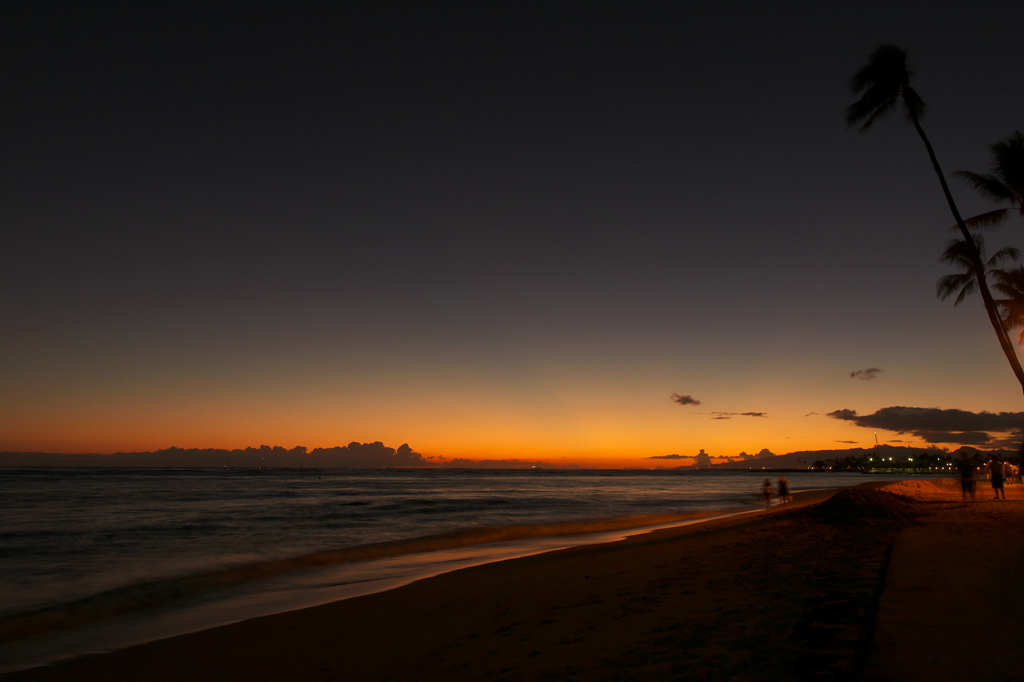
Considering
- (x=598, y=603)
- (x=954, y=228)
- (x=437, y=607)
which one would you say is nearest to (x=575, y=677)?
(x=598, y=603)

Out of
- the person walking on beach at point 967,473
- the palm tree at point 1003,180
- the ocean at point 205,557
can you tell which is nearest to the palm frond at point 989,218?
the palm tree at point 1003,180

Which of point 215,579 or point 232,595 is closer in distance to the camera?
point 232,595

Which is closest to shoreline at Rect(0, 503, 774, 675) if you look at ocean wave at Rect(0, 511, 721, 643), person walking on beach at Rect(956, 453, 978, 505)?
ocean wave at Rect(0, 511, 721, 643)

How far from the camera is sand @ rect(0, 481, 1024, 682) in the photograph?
16.8 ft

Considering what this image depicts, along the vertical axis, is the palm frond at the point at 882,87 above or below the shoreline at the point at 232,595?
above

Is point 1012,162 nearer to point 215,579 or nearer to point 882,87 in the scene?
point 882,87

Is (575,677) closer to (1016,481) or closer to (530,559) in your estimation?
(530,559)

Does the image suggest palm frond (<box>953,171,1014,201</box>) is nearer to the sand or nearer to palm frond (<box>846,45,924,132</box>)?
palm frond (<box>846,45,924,132</box>)

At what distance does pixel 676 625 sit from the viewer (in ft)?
22.3

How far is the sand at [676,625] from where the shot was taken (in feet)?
16.8

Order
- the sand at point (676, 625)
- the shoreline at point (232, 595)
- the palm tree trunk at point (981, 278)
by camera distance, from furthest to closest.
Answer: the palm tree trunk at point (981, 278) < the shoreline at point (232, 595) < the sand at point (676, 625)

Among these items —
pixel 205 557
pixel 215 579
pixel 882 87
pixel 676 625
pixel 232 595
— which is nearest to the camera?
pixel 676 625

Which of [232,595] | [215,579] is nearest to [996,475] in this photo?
[232,595]

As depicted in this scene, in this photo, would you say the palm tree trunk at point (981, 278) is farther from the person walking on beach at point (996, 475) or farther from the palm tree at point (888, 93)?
the person walking on beach at point (996, 475)
